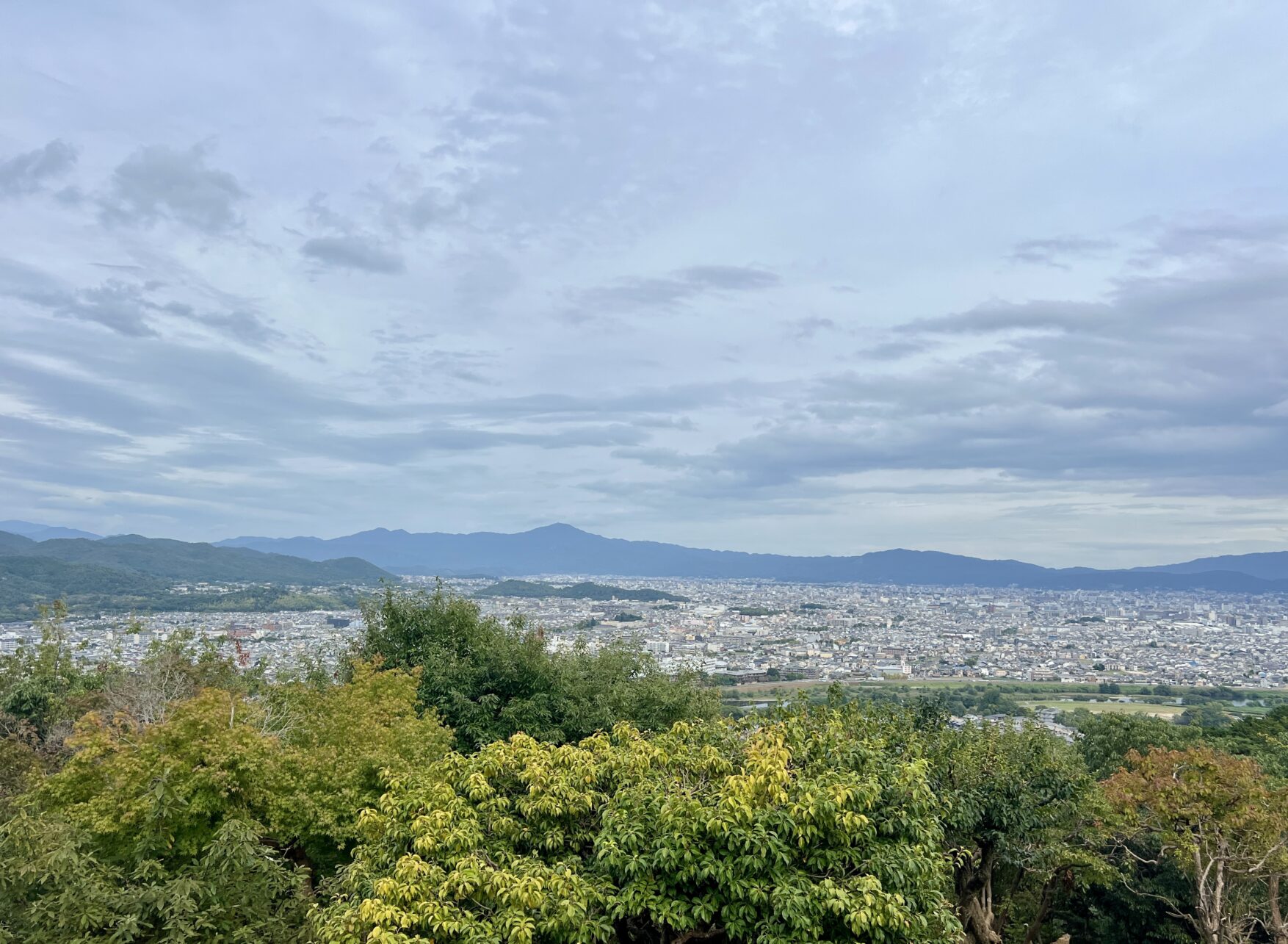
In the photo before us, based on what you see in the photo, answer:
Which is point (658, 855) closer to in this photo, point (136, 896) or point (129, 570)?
point (136, 896)

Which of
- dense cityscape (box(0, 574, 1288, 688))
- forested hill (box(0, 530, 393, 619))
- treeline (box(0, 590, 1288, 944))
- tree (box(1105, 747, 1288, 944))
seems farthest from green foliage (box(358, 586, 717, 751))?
forested hill (box(0, 530, 393, 619))

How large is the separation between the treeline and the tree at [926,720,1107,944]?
70mm

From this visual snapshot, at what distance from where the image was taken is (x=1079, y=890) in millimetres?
20422

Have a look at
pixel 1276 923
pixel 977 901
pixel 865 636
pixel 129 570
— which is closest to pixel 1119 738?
pixel 1276 923

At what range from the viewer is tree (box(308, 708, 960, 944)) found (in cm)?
689

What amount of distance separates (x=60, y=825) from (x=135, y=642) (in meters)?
49.9

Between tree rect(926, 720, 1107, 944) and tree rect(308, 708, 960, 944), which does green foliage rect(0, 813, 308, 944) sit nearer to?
tree rect(308, 708, 960, 944)

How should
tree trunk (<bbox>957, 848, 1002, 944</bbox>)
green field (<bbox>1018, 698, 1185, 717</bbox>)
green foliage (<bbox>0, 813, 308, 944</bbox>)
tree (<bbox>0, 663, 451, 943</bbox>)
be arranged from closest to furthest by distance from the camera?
green foliage (<bbox>0, 813, 308, 944</bbox>)
tree (<bbox>0, 663, 451, 943</bbox>)
tree trunk (<bbox>957, 848, 1002, 944</bbox>)
green field (<bbox>1018, 698, 1185, 717</bbox>)

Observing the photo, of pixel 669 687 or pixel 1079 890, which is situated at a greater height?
pixel 669 687

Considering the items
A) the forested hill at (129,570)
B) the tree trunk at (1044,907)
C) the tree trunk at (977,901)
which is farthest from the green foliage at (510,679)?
the forested hill at (129,570)

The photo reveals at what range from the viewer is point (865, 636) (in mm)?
107625

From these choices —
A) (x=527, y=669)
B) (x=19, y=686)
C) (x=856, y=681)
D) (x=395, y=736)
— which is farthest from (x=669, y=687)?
(x=856, y=681)

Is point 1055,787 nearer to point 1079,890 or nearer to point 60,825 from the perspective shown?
point 1079,890

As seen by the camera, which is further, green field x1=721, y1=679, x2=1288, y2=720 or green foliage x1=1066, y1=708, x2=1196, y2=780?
green field x1=721, y1=679, x2=1288, y2=720
